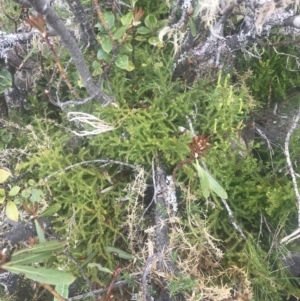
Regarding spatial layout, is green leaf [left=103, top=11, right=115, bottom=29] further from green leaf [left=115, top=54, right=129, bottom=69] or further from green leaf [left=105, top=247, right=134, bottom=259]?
green leaf [left=105, top=247, right=134, bottom=259]

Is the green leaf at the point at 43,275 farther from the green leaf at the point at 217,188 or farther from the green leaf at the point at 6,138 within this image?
the green leaf at the point at 6,138

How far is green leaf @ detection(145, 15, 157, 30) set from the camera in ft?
3.34

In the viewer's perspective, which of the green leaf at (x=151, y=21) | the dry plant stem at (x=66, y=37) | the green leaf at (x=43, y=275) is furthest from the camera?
the green leaf at (x=151, y=21)

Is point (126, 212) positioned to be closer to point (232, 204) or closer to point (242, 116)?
point (232, 204)

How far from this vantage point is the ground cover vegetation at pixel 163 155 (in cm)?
104

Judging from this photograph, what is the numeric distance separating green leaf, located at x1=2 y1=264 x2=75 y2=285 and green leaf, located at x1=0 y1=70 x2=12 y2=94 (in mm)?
590

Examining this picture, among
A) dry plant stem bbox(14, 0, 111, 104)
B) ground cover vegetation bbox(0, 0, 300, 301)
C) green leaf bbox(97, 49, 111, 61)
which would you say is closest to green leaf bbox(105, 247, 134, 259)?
ground cover vegetation bbox(0, 0, 300, 301)

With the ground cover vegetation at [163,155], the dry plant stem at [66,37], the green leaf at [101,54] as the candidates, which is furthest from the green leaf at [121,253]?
the green leaf at [101,54]

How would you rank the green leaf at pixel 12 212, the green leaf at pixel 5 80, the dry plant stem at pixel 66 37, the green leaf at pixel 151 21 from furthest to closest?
the green leaf at pixel 5 80 → the green leaf at pixel 151 21 → the green leaf at pixel 12 212 → the dry plant stem at pixel 66 37

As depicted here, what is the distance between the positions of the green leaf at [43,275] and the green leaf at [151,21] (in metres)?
0.65

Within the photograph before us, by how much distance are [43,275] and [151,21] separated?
666mm

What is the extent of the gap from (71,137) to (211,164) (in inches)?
16.3

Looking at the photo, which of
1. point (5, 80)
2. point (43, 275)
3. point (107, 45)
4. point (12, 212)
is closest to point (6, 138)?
point (5, 80)

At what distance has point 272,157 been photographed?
1183 millimetres
